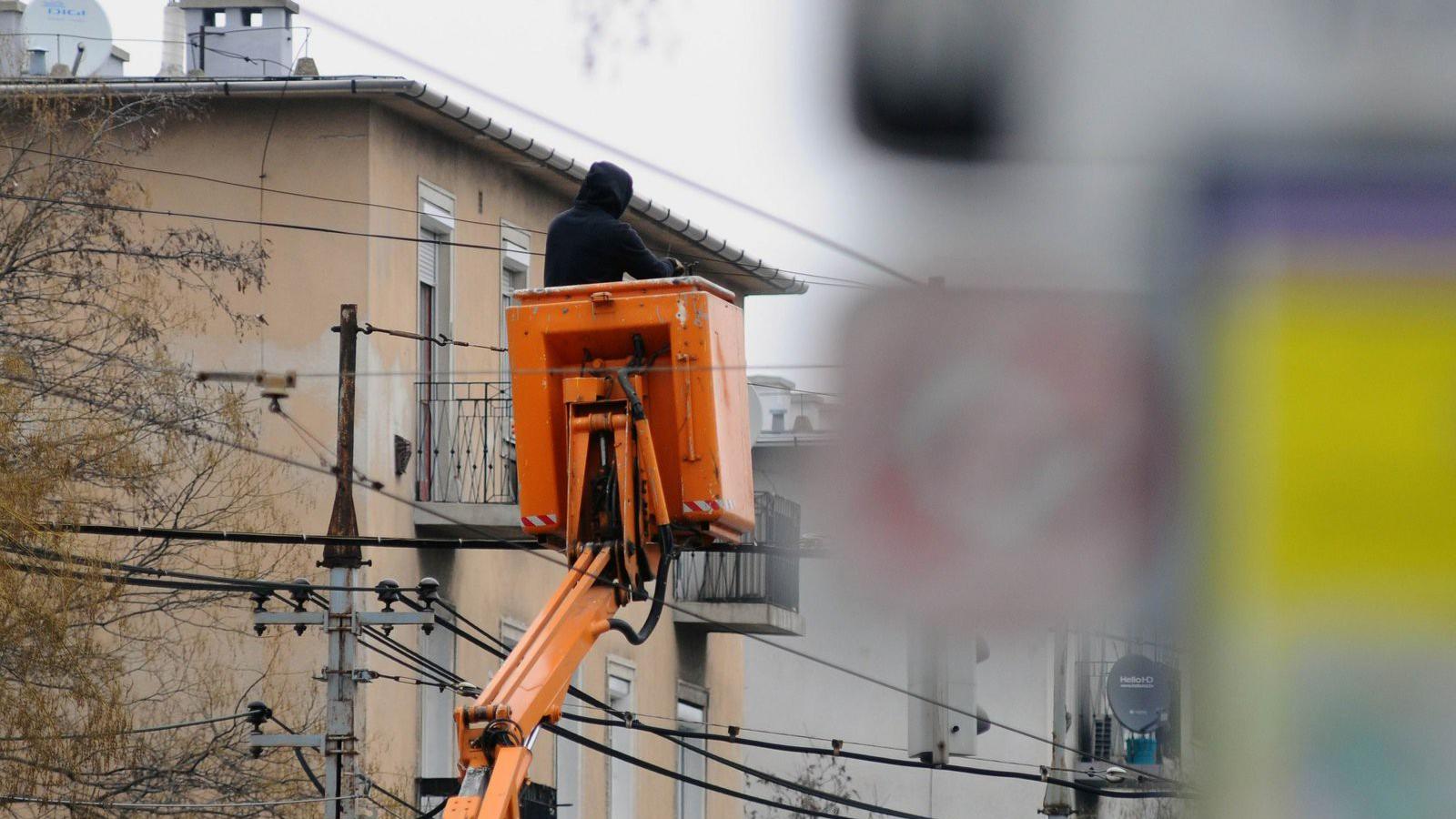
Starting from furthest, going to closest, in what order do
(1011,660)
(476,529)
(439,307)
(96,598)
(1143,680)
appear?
1. (439,307)
2. (476,529)
3. (96,598)
4. (1143,680)
5. (1011,660)

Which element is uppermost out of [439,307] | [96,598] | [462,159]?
[462,159]

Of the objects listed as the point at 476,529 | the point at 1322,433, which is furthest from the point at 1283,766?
the point at 476,529

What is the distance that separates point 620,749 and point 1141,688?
1995 cm

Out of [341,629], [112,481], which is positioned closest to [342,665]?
[341,629]

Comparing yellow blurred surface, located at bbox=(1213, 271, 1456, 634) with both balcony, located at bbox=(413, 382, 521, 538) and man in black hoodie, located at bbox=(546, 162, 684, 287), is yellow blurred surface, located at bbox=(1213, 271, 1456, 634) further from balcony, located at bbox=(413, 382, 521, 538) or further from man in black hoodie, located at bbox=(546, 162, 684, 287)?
balcony, located at bbox=(413, 382, 521, 538)

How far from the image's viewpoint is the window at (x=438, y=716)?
67.1 ft

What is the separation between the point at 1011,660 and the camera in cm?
301

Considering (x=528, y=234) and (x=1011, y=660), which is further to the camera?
(x=528, y=234)

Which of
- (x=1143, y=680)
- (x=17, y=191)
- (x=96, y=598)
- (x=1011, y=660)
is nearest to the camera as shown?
(x=1011, y=660)

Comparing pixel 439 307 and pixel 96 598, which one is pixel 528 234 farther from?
pixel 96 598

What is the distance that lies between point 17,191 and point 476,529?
15.7 feet

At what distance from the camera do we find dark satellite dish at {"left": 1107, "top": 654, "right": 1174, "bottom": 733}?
316cm

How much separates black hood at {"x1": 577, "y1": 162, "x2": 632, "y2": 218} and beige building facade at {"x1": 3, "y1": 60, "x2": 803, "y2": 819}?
8.22 m

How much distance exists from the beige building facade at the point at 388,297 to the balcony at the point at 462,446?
2cm
